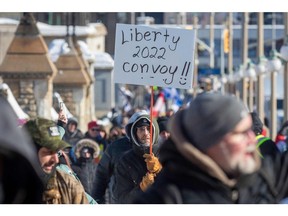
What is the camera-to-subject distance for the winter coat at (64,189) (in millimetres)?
7137

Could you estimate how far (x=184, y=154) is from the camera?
540 centimetres

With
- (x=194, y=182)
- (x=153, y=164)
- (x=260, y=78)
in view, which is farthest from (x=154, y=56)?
(x=260, y=78)

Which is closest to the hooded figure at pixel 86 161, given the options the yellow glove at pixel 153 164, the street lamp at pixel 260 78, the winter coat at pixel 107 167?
the winter coat at pixel 107 167

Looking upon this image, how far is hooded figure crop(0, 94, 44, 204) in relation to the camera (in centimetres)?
436

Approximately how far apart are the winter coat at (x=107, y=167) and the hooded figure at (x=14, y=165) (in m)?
7.21

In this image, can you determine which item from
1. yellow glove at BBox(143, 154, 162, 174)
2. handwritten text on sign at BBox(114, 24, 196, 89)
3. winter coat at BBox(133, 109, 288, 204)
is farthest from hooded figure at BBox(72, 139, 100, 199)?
winter coat at BBox(133, 109, 288, 204)

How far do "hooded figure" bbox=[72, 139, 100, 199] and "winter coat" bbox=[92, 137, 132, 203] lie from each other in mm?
2626

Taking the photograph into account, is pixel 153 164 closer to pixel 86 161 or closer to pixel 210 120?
pixel 210 120

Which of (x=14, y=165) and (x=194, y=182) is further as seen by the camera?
(x=194, y=182)

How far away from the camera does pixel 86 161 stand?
16125 mm

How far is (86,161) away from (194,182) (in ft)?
35.2

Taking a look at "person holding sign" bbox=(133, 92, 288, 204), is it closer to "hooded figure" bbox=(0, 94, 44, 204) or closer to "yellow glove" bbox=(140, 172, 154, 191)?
"hooded figure" bbox=(0, 94, 44, 204)
